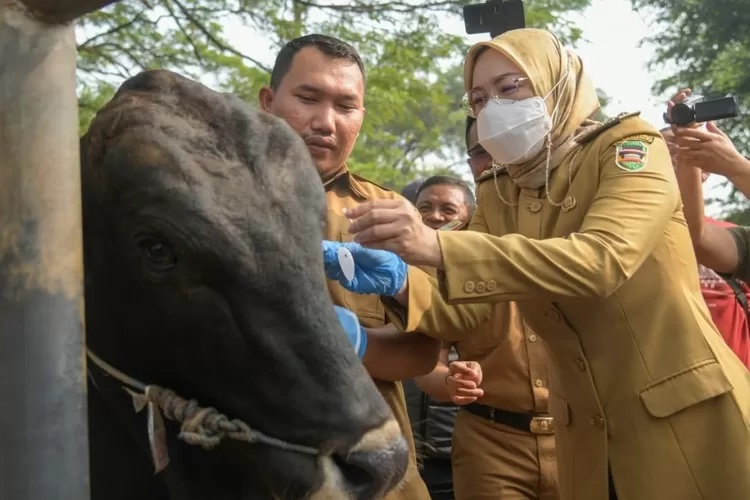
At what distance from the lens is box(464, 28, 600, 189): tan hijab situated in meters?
3.29

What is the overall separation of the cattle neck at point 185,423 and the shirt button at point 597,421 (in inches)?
55.1

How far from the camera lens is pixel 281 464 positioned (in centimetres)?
205

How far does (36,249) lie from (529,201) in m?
1.96

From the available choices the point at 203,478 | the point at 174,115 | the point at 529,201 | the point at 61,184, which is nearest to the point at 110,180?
the point at 174,115

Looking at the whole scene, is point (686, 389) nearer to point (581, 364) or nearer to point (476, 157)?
point (581, 364)

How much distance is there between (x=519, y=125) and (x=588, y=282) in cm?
73

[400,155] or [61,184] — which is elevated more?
[400,155]

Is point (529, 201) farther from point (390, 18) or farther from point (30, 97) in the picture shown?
point (390, 18)

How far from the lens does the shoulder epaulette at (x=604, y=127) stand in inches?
125

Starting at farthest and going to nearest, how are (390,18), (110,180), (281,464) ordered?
(390,18) → (110,180) → (281,464)

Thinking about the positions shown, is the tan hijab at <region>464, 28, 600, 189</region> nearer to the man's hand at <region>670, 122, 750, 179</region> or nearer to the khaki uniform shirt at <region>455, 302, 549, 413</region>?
the man's hand at <region>670, 122, 750, 179</region>

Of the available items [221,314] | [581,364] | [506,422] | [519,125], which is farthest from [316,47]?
[506,422]

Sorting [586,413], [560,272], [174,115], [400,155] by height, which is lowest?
[586,413]

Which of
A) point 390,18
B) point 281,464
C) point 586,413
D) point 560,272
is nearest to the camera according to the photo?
point 281,464
